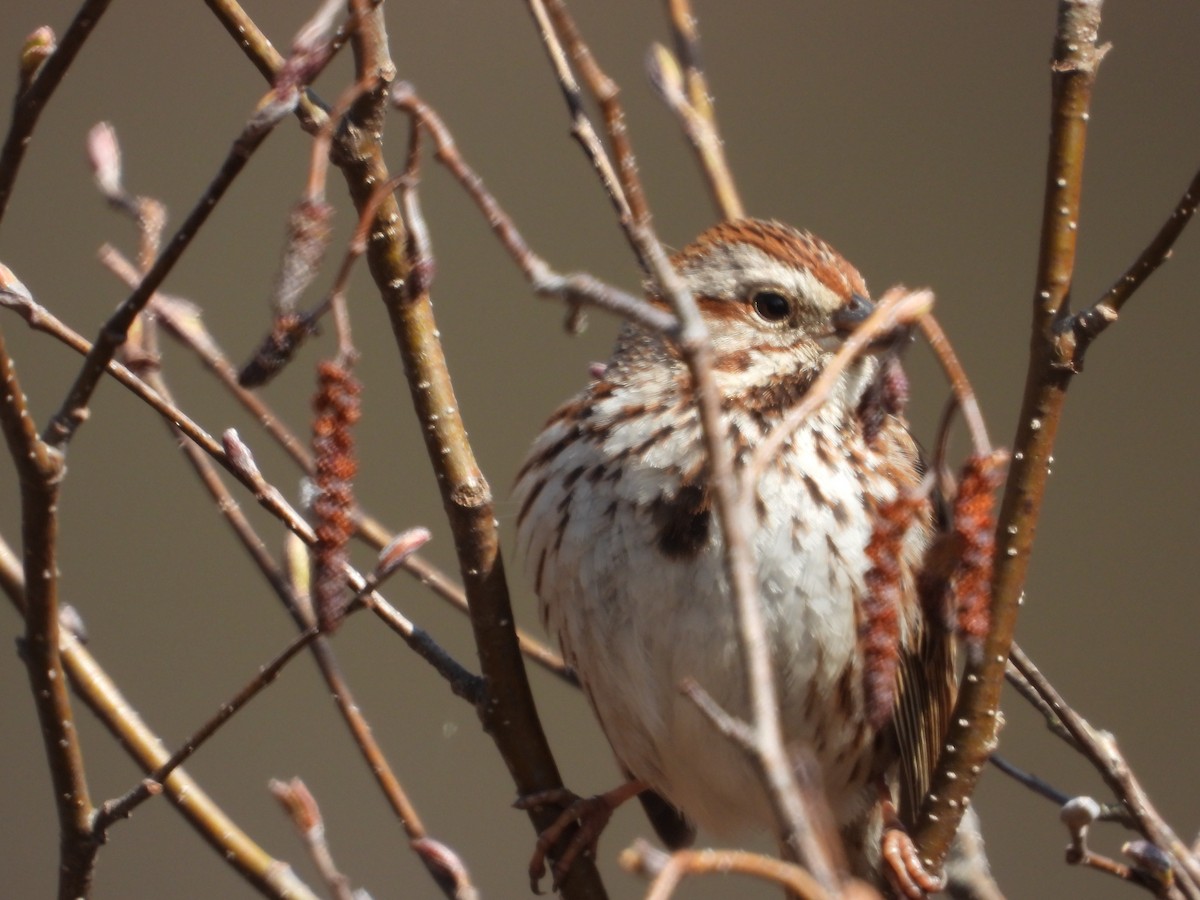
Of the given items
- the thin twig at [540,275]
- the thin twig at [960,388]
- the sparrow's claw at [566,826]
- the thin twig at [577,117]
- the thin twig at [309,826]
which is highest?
the thin twig at [577,117]

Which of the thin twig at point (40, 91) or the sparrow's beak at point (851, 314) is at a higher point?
the thin twig at point (40, 91)

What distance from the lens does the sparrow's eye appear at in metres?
1.96

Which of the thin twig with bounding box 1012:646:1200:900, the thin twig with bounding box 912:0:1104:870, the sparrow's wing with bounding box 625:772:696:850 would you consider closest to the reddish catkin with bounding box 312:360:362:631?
the thin twig with bounding box 912:0:1104:870

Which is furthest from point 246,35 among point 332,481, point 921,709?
point 921,709

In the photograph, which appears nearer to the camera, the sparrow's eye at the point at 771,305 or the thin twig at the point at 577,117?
the thin twig at the point at 577,117

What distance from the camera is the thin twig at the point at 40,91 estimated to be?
987mm

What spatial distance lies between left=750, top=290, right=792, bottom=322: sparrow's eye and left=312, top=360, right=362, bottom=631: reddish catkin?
98cm

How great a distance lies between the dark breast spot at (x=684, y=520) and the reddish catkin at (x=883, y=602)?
0.67 metres

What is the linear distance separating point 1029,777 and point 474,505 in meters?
0.70

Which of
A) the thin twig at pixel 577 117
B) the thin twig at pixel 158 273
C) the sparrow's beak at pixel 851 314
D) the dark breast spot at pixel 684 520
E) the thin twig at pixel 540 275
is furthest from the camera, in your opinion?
the sparrow's beak at pixel 851 314

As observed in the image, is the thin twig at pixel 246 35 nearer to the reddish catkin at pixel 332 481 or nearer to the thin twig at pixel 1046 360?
the reddish catkin at pixel 332 481

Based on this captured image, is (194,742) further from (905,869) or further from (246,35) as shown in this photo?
(905,869)

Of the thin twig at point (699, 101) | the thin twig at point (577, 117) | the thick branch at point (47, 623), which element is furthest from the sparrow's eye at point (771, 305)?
the thick branch at point (47, 623)

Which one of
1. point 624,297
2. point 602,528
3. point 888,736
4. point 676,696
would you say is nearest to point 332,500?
point 624,297
